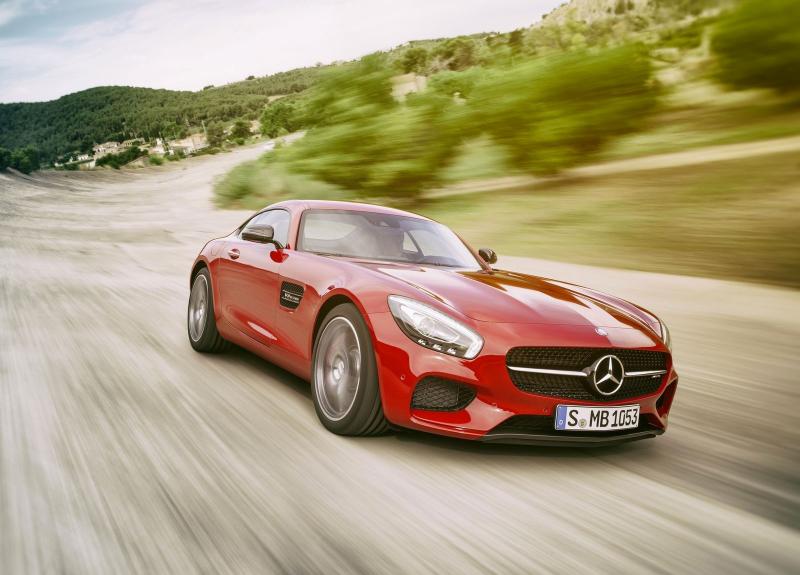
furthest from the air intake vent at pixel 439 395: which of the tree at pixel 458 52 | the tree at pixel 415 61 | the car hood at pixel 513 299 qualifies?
the tree at pixel 415 61

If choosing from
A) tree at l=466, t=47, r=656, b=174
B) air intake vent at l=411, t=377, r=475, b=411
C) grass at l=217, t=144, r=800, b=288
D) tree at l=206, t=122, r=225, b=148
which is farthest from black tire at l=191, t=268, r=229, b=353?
tree at l=206, t=122, r=225, b=148

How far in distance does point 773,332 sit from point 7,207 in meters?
35.2

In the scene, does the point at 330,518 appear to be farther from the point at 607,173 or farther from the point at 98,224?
the point at 98,224

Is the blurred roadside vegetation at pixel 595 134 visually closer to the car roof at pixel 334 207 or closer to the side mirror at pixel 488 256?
the side mirror at pixel 488 256

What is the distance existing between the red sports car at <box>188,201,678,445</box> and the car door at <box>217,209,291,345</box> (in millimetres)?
21

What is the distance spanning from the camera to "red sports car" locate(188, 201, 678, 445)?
374 cm

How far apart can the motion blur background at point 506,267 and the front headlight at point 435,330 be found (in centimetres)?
56

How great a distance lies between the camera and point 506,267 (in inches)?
458

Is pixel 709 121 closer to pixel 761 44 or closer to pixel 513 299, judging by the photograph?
pixel 761 44

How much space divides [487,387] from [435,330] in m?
0.37

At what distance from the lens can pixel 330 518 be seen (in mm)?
3098

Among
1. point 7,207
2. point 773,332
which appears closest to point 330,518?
point 773,332

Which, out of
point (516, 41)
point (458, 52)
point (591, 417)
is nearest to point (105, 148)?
point (458, 52)

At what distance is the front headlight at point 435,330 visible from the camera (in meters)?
3.75
